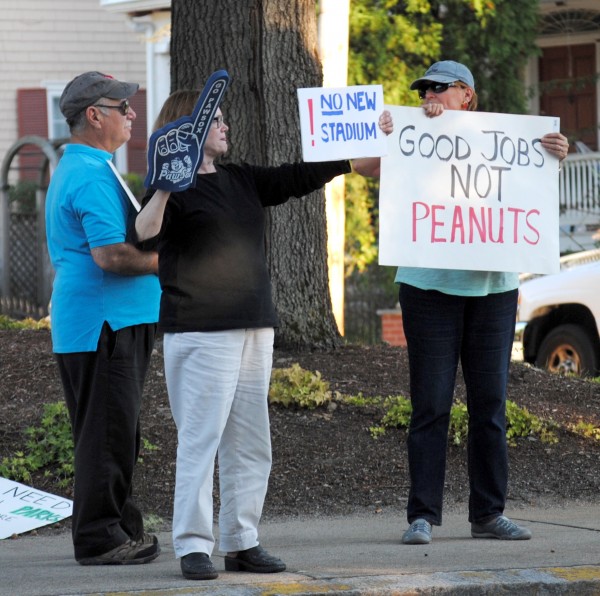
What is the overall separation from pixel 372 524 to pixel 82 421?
1823 mm

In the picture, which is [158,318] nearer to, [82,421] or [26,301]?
[82,421]

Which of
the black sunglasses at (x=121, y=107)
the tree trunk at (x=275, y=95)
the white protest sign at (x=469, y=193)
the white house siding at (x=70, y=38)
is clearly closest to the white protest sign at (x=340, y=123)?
the white protest sign at (x=469, y=193)

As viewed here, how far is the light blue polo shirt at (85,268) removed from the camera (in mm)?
4867

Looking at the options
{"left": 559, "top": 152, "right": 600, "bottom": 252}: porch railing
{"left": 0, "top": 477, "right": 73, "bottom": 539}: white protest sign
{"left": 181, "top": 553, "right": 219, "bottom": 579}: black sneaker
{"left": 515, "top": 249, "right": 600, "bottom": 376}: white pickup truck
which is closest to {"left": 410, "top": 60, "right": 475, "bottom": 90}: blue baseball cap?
{"left": 181, "top": 553, "right": 219, "bottom": 579}: black sneaker

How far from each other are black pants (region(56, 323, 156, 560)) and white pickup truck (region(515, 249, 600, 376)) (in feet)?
20.9

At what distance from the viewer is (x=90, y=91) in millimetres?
4945

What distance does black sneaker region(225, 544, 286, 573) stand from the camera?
4750 mm

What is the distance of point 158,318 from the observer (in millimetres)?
4973

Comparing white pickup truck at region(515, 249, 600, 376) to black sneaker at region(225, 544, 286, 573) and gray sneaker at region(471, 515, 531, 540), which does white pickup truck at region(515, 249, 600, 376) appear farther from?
black sneaker at region(225, 544, 286, 573)

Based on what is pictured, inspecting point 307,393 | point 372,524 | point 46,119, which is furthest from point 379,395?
point 46,119

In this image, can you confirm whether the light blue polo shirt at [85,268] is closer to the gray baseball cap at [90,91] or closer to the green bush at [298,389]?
the gray baseball cap at [90,91]

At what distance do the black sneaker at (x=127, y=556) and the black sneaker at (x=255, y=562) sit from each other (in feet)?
1.39

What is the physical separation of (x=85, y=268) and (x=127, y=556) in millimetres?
1112

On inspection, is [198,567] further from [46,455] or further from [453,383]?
[46,455]
